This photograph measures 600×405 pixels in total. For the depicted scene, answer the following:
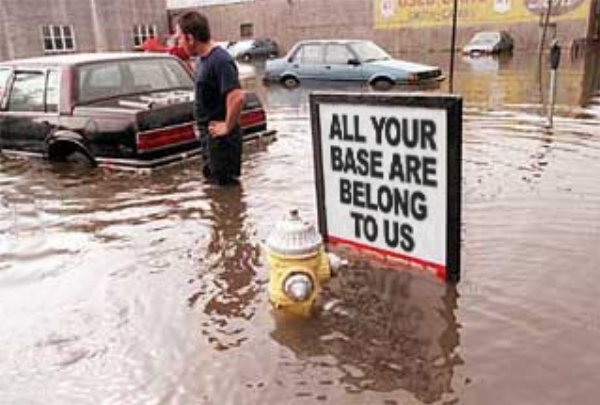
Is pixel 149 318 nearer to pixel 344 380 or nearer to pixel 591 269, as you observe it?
pixel 344 380

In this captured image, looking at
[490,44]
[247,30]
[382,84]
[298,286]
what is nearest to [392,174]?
[298,286]

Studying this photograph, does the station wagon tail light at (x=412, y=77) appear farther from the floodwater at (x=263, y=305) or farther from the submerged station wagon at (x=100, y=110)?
the floodwater at (x=263, y=305)

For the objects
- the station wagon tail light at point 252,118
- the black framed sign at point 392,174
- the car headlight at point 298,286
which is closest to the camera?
the black framed sign at point 392,174

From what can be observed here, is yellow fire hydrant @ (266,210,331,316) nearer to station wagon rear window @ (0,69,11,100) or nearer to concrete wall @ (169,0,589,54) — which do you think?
station wagon rear window @ (0,69,11,100)

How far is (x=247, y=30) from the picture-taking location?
153 ft

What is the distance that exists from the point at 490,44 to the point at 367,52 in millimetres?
16808

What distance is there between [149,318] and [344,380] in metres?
1.50

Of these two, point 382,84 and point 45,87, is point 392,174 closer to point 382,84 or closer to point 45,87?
point 45,87

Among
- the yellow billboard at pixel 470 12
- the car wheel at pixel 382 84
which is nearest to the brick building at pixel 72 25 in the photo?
the yellow billboard at pixel 470 12

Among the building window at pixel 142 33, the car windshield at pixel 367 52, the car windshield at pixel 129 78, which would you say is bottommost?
the car windshield at pixel 367 52

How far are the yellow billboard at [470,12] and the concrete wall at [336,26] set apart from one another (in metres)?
0.34

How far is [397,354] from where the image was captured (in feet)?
11.7

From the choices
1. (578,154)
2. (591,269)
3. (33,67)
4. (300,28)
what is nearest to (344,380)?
(591,269)

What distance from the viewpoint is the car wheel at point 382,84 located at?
16480 millimetres
